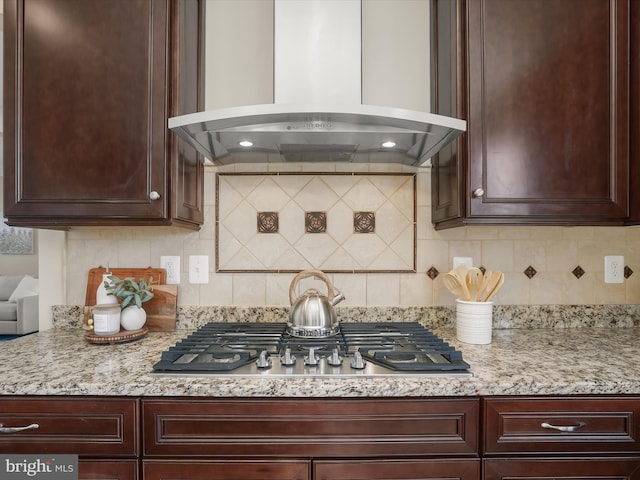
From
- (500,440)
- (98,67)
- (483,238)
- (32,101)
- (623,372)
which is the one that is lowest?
(500,440)

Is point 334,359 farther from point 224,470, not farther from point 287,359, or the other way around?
point 224,470

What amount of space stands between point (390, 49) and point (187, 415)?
1.65m

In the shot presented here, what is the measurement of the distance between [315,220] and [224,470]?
1003 millimetres

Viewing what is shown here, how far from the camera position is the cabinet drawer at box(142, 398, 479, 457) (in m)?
1.01

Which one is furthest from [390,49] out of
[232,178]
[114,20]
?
[114,20]

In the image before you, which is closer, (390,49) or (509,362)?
(509,362)

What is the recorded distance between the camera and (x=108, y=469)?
1.02 meters

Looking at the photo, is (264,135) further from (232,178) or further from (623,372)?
(623,372)

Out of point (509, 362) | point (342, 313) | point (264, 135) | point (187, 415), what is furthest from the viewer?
point (342, 313)

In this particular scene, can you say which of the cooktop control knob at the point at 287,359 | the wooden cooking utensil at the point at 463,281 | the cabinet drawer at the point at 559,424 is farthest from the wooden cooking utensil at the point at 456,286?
the cooktop control knob at the point at 287,359

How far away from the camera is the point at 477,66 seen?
1.32 metres

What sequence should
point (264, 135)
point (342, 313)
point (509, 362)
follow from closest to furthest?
point (509, 362), point (264, 135), point (342, 313)

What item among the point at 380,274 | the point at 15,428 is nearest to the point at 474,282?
the point at 380,274

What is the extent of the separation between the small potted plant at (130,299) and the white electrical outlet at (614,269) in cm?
201
